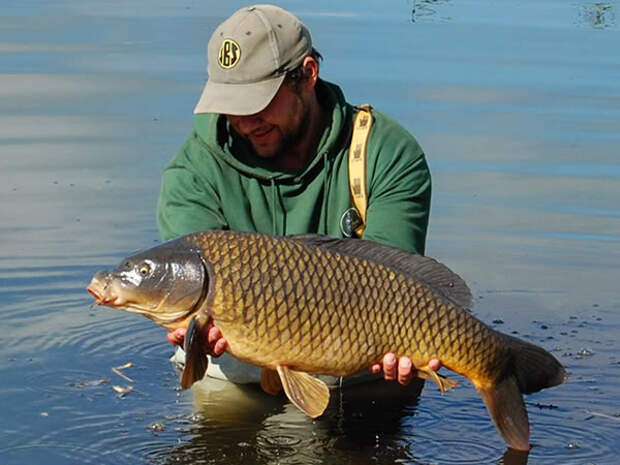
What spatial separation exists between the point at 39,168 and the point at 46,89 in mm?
2491

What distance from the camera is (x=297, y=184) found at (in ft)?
16.5

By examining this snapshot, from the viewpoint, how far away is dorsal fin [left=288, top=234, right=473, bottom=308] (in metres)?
4.37

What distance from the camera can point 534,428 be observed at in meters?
A: 5.12

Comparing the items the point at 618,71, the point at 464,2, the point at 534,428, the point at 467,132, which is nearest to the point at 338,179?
the point at 534,428

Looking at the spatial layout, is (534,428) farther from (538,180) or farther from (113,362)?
(538,180)

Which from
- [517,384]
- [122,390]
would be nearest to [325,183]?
[517,384]

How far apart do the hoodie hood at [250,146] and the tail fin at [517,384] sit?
0.93m

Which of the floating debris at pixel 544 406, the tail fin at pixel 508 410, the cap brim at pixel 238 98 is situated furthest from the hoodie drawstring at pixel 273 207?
the floating debris at pixel 544 406

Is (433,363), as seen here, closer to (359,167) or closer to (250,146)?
(359,167)

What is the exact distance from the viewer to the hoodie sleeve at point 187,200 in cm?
489

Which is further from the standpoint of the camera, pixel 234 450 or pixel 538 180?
pixel 538 180

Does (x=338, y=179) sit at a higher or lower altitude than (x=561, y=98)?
higher

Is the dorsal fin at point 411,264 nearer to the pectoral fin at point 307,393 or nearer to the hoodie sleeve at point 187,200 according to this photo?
the pectoral fin at point 307,393

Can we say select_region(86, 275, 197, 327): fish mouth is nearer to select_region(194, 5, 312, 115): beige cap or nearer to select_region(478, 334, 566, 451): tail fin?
select_region(194, 5, 312, 115): beige cap
